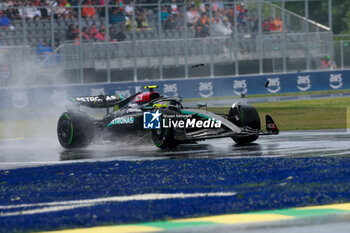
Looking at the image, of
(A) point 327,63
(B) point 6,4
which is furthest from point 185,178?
(A) point 327,63

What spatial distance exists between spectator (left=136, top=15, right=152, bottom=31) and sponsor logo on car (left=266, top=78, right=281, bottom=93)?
659cm

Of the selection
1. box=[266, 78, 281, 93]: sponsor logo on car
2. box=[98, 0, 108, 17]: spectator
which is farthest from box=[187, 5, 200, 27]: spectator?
box=[266, 78, 281, 93]: sponsor logo on car

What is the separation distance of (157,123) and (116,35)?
15367 millimetres

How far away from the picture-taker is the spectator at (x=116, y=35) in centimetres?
2664

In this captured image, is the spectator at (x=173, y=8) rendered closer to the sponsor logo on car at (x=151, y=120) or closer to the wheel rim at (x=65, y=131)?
the wheel rim at (x=65, y=131)

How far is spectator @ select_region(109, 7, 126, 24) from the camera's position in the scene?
26.6 m

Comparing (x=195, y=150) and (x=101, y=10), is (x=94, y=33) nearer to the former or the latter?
(x=101, y=10)

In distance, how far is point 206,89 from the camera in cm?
2878

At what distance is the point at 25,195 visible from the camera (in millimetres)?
7621

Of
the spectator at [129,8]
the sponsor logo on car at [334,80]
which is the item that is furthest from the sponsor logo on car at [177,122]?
the sponsor logo on car at [334,80]

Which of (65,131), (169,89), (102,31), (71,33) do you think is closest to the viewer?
(65,131)

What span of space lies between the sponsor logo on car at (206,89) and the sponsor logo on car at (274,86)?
3130 millimetres

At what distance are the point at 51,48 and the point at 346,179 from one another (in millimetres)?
19534

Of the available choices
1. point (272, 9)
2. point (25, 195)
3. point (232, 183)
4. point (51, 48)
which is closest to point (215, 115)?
point (232, 183)
